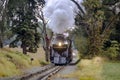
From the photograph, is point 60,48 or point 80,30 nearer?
point 60,48

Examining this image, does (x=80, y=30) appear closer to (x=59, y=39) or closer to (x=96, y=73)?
(x=59, y=39)

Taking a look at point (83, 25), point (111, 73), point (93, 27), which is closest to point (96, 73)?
point (111, 73)

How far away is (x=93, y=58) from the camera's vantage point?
49.1 meters

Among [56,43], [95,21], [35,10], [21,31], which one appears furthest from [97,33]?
[35,10]

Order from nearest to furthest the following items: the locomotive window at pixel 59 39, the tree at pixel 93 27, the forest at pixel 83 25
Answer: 1. the locomotive window at pixel 59 39
2. the tree at pixel 93 27
3. the forest at pixel 83 25

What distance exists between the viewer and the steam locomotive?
47562 mm

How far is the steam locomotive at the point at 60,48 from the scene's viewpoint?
47562 mm

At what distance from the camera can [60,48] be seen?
4809cm

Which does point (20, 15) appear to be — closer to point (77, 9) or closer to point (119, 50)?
point (77, 9)

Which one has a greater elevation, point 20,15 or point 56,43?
point 20,15

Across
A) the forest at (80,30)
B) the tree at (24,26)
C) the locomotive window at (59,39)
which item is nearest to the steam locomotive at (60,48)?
the locomotive window at (59,39)

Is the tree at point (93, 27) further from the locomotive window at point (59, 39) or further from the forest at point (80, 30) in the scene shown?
the locomotive window at point (59, 39)

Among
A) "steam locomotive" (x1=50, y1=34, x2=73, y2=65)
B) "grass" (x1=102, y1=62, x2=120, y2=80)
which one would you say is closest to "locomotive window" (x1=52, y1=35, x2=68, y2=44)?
"steam locomotive" (x1=50, y1=34, x2=73, y2=65)

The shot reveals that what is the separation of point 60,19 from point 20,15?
18013mm
